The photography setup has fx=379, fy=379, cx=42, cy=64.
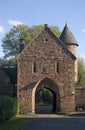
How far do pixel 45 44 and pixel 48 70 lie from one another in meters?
3.72

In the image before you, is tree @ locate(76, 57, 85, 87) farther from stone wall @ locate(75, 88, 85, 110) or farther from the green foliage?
stone wall @ locate(75, 88, 85, 110)

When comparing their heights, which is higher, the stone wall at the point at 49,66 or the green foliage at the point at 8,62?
the green foliage at the point at 8,62

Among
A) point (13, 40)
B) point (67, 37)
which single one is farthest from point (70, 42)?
point (13, 40)

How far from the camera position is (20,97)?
52.4 metres

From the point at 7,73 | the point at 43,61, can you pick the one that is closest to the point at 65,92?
the point at 43,61

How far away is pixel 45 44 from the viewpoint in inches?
2119

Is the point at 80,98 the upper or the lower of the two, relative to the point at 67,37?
lower

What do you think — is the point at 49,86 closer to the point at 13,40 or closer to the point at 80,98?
the point at 80,98

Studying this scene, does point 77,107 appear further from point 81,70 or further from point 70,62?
point 81,70

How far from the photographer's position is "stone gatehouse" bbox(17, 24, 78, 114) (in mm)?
52938

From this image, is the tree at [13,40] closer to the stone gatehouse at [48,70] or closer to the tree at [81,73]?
the tree at [81,73]

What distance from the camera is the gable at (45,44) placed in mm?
53656

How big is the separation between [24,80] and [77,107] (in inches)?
332

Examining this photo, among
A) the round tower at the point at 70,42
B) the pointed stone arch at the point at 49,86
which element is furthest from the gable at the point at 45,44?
the round tower at the point at 70,42
